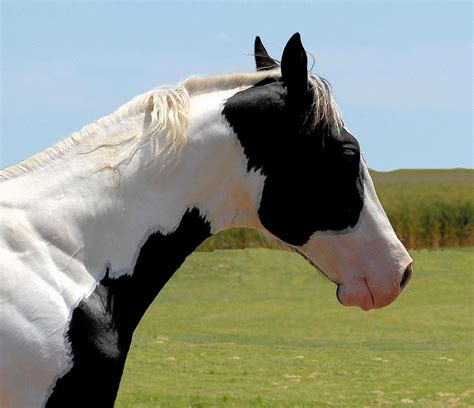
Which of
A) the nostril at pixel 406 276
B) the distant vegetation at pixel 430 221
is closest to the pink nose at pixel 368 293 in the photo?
the nostril at pixel 406 276

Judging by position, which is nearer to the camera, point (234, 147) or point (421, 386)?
point (234, 147)

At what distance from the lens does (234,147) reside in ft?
11.3

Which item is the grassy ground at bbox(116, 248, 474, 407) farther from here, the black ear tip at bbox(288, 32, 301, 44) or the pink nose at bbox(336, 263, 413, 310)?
the black ear tip at bbox(288, 32, 301, 44)

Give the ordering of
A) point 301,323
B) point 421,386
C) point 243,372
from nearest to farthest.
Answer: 1. point 421,386
2. point 243,372
3. point 301,323

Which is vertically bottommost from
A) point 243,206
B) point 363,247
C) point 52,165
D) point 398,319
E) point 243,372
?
point 398,319

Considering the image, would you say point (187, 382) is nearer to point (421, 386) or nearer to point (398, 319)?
point (421, 386)

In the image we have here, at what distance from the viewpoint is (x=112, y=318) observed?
3260 mm

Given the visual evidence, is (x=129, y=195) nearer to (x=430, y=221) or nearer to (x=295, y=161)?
(x=295, y=161)

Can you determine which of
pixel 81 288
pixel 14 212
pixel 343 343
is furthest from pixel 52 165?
pixel 343 343

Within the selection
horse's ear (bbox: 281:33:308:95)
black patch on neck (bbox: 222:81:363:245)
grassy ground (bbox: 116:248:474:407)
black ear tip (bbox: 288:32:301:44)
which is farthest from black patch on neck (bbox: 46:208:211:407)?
grassy ground (bbox: 116:248:474:407)

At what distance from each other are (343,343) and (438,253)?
496 inches

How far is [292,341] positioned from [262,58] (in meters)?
15.0

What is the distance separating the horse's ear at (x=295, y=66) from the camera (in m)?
3.43

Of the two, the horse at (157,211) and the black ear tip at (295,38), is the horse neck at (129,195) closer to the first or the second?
the horse at (157,211)
